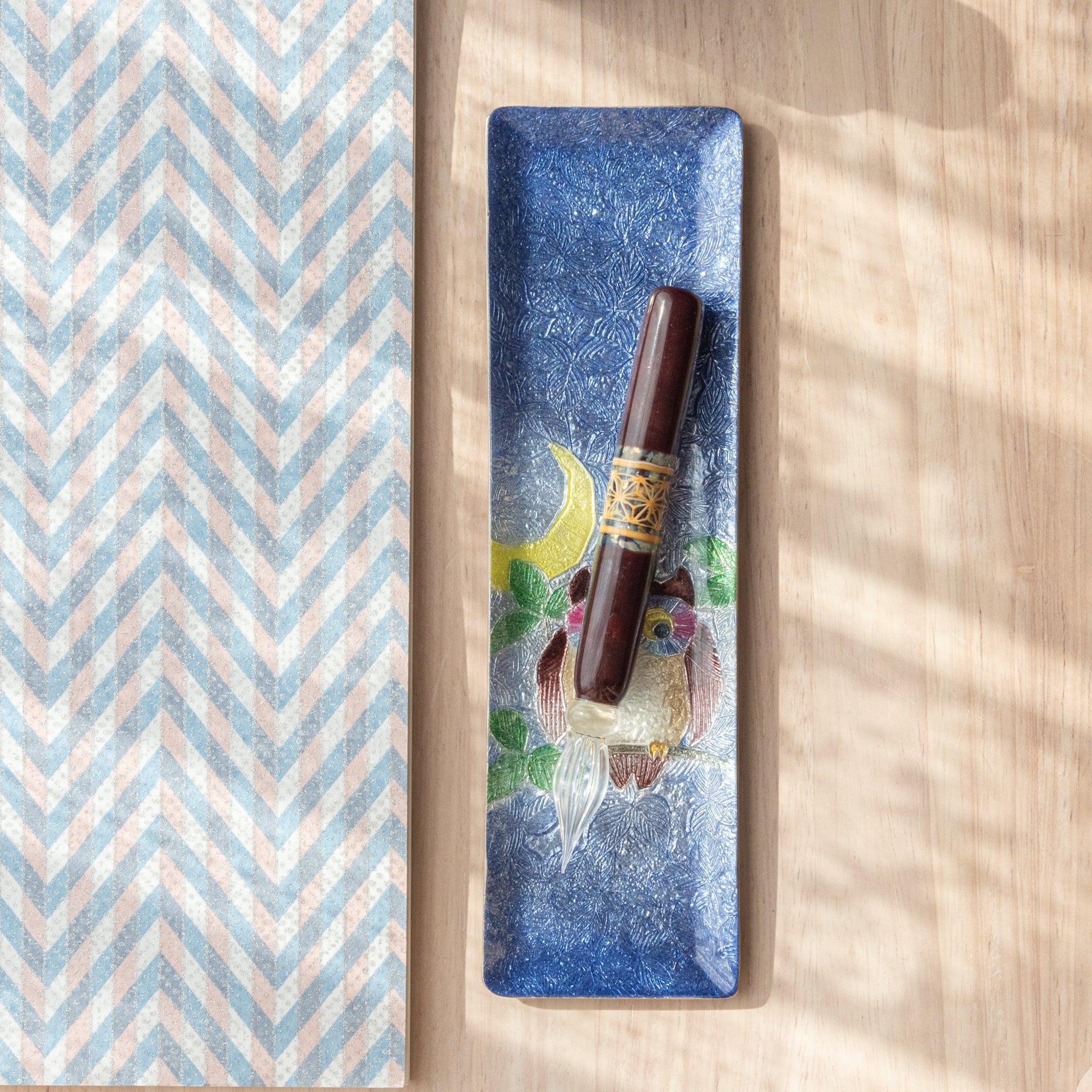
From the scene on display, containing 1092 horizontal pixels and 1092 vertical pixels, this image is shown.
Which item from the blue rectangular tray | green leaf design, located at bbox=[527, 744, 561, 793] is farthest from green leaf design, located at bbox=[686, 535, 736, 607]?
green leaf design, located at bbox=[527, 744, 561, 793]

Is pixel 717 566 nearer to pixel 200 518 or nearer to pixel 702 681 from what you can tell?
pixel 702 681

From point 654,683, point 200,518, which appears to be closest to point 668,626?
point 654,683

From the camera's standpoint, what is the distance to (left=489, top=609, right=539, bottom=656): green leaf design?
0.51m

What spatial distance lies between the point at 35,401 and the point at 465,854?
1.16ft

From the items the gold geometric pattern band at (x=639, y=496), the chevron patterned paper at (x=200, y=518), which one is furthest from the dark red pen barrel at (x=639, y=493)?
the chevron patterned paper at (x=200, y=518)

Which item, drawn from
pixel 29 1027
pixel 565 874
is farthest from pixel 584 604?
pixel 29 1027

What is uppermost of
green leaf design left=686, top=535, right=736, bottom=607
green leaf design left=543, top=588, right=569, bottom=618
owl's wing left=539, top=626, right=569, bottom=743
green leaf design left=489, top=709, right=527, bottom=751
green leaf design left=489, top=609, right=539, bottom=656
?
green leaf design left=686, top=535, right=736, bottom=607

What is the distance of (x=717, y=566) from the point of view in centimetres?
51

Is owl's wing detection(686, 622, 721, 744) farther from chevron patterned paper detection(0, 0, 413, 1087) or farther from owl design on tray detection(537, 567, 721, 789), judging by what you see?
chevron patterned paper detection(0, 0, 413, 1087)

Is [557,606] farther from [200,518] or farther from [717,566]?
[200,518]

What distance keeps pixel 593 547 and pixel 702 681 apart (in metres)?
0.10

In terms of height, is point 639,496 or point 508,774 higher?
point 639,496

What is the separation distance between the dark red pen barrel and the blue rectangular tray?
30 mm

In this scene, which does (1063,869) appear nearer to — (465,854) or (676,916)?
(676,916)
